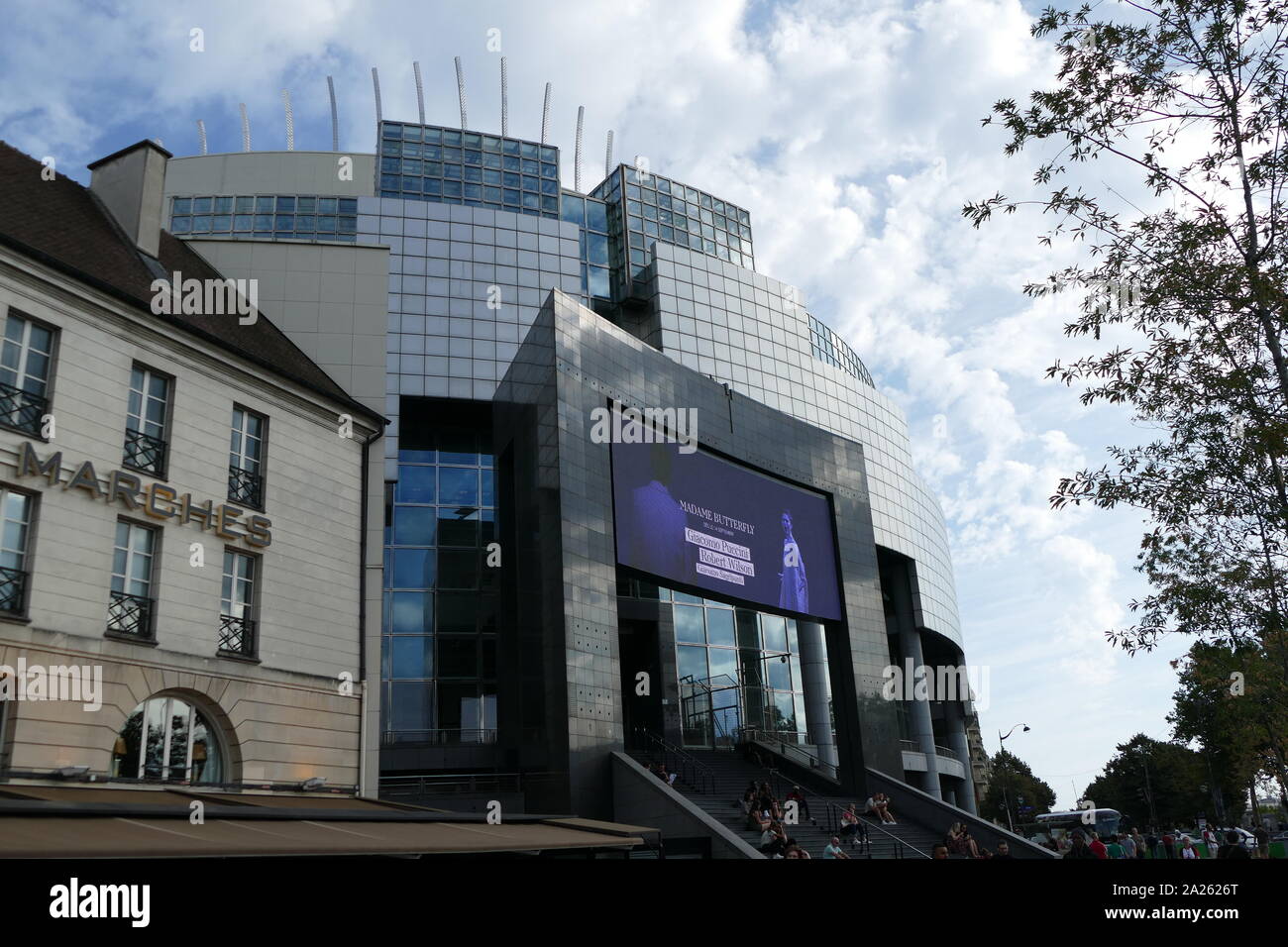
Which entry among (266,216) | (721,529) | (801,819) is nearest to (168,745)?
(801,819)

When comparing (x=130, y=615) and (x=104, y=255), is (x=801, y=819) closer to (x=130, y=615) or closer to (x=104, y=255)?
(x=130, y=615)

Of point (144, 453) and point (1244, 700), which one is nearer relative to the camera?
point (144, 453)

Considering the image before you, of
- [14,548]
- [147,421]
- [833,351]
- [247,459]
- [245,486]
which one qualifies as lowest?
[14,548]

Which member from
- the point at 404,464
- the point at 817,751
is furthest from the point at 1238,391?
the point at 404,464

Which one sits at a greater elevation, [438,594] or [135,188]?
[135,188]

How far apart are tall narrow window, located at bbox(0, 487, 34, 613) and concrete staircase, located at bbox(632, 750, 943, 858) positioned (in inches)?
639

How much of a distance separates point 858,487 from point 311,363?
81.2 feet

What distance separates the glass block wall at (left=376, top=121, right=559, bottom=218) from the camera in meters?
51.2

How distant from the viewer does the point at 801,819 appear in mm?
28250

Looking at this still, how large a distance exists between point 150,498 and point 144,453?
0.92 m

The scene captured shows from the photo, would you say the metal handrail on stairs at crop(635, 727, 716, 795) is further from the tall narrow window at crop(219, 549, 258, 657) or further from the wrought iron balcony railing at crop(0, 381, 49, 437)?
the wrought iron balcony railing at crop(0, 381, 49, 437)

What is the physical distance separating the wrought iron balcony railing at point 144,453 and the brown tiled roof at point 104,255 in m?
2.25

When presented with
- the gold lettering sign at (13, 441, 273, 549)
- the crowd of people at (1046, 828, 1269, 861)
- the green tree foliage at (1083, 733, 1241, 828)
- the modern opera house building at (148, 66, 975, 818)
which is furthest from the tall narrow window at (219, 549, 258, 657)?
the green tree foliage at (1083, 733, 1241, 828)
